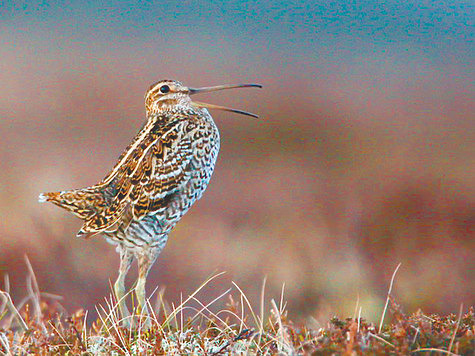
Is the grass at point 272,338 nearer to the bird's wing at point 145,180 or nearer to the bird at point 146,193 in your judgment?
the bird at point 146,193

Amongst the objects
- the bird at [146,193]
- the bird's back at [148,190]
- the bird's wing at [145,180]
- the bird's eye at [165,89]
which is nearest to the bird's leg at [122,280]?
the bird at [146,193]

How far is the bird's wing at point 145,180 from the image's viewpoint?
3.38 m

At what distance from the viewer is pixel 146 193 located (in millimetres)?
3381

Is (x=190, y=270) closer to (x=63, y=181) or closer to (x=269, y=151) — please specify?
(x=63, y=181)

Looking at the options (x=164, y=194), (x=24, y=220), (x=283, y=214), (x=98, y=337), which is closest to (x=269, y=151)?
(x=283, y=214)

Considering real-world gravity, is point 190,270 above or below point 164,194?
below

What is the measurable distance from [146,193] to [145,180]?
0.07 meters

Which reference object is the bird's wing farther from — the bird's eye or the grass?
the grass

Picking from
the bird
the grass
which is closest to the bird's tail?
the bird

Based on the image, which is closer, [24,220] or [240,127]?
[24,220]

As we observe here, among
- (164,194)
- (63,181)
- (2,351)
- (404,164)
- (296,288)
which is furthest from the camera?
(404,164)

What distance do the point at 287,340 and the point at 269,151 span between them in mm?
4835

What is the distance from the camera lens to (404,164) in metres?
7.00

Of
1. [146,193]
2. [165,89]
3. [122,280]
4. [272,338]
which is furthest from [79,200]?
[272,338]
